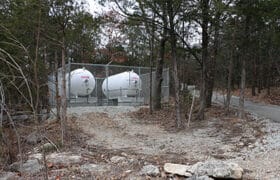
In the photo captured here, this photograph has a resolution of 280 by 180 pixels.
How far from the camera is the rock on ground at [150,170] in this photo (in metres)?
7.13

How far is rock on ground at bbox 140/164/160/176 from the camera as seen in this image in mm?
7128

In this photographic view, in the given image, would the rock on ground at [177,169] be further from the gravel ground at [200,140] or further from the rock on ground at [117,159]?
the rock on ground at [117,159]

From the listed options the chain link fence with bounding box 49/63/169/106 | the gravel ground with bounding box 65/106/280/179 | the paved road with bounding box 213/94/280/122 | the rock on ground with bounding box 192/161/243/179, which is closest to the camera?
the rock on ground with bounding box 192/161/243/179

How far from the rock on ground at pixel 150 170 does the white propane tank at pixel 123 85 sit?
544 inches

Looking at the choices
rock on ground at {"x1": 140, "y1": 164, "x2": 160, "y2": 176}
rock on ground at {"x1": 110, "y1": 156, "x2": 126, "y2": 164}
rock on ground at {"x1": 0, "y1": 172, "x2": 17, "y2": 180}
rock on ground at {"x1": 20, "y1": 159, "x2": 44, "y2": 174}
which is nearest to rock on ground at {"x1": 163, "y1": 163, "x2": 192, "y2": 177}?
rock on ground at {"x1": 140, "y1": 164, "x2": 160, "y2": 176}

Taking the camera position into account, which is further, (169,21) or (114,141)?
(169,21)

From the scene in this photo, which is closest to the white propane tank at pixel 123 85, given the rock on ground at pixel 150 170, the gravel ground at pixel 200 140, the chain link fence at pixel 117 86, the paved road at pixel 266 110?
the chain link fence at pixel 117 86

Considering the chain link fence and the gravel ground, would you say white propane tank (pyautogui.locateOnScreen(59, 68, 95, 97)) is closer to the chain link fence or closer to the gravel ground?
the chain link fence

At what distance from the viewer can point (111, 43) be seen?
33.8 meters

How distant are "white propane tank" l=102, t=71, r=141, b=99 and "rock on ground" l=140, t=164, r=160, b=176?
13.8 m

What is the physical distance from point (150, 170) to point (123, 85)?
14015 millimetres

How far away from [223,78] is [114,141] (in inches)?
484

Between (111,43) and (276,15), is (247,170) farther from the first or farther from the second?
(111,43)

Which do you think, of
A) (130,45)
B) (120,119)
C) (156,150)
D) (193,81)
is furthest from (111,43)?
(156,150)
